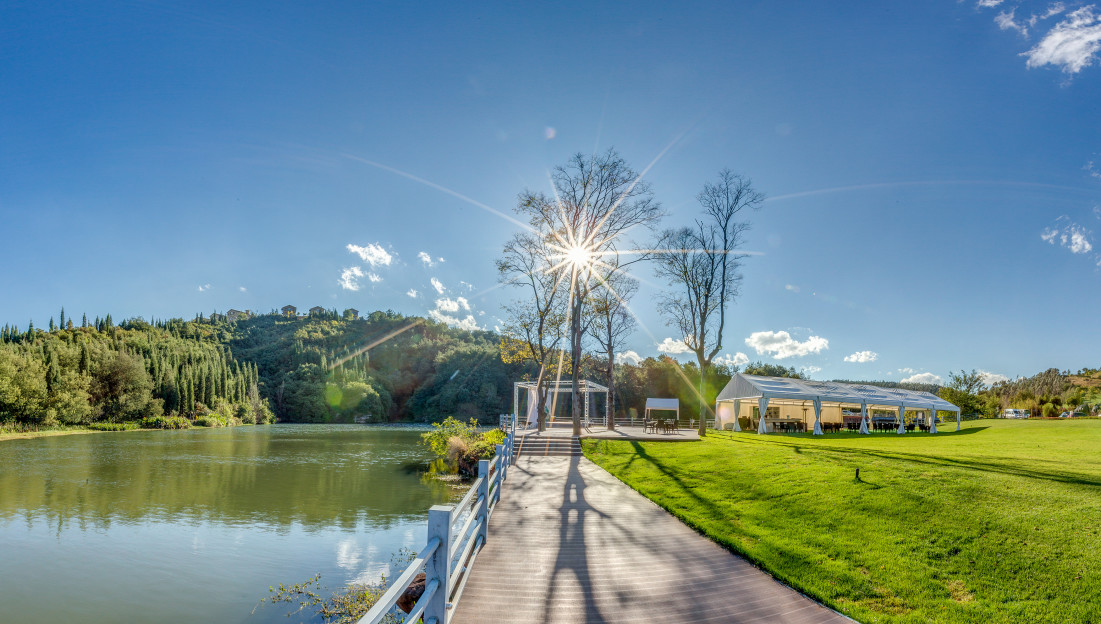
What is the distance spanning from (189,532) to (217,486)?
6017mm

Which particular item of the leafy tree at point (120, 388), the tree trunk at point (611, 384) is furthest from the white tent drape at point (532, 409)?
the leafy tree at point (120, 388)

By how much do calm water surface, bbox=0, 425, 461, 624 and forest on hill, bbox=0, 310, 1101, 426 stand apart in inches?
705

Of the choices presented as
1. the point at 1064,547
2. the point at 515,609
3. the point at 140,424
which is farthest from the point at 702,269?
the point at 140,424

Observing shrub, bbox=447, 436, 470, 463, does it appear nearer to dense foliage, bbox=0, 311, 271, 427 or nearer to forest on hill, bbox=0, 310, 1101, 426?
forest on hill, bbox=0, 310, 1101, 426

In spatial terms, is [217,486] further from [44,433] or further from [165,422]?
[165,422]

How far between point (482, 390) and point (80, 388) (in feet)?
119

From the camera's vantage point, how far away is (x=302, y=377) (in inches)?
2785

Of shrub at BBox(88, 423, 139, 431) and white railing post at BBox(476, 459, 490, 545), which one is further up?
white railing post at BBox(476, 459, 490, 545)

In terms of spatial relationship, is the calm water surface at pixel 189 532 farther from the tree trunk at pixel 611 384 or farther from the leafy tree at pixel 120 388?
the leafy tree at pixel 120 388

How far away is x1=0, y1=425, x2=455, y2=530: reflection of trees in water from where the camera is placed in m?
12.0

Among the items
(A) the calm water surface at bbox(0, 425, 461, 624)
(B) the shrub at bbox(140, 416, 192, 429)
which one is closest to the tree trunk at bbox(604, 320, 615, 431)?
(A) the calm water surface at bbox(0, 425, 461, 624)

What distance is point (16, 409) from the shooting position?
1403 inches

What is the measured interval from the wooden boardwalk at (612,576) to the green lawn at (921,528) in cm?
38

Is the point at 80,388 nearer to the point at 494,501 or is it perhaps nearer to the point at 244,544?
the point at 244,544
